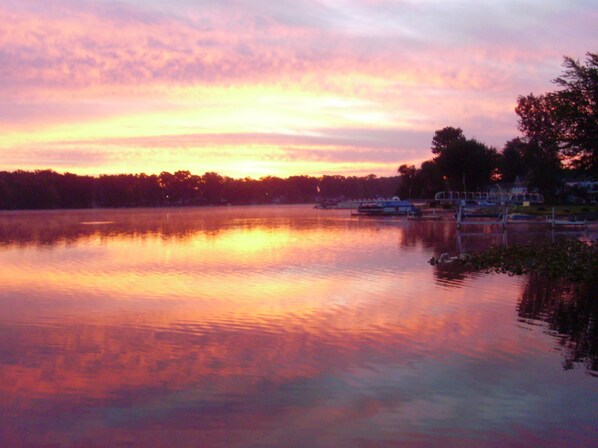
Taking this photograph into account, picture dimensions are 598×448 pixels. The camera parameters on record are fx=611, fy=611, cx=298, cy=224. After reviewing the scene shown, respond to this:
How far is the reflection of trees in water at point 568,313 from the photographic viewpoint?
12.4 metres

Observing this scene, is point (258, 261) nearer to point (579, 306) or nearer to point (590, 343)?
point (579, 306)

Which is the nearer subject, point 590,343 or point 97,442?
point 97,442

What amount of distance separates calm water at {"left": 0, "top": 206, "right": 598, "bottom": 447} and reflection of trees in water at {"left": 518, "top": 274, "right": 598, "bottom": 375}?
0.24ft

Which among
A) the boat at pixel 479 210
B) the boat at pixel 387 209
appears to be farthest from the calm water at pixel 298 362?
the boat at pixel 387 209

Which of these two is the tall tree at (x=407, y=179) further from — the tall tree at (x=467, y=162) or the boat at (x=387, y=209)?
the boat at (x=387, y=209)

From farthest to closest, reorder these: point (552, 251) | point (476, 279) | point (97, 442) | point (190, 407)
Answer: point (552, 251) < point (476, 279) < point (190, 407) < point (97, 442)

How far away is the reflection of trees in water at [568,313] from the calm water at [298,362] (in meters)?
0.07

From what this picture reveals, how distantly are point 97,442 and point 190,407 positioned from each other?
1624 mm

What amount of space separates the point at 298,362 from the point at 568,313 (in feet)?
26.1

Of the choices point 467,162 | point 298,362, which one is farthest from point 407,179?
point 298,362

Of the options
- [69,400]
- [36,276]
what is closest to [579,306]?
[69,400]

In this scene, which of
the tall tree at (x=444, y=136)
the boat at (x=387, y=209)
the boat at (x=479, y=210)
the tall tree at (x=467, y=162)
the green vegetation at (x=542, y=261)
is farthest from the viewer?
the tall tree at (x=444, y=136)

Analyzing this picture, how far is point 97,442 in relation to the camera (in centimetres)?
861

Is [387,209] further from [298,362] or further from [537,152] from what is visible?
[298,362]
